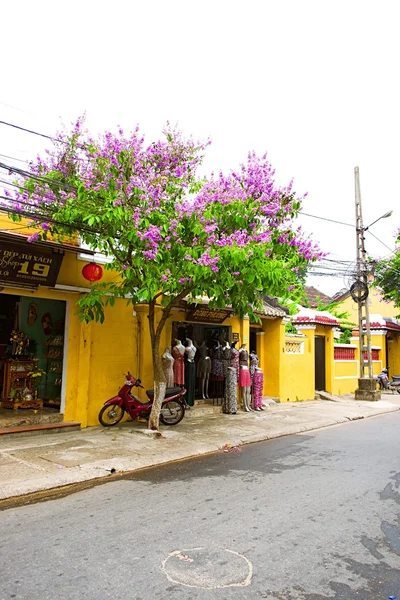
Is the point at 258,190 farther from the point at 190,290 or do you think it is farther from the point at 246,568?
the point at 246,568

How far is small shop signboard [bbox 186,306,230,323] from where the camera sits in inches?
478

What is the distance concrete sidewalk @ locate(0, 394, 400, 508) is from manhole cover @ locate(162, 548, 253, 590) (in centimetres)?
251

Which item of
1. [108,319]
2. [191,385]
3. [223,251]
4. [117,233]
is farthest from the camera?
[191,385]

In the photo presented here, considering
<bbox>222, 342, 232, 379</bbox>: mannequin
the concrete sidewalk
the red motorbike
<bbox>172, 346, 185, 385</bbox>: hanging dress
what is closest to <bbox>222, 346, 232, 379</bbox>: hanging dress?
<bbox>222, 342, 232, 379</bbox>: mannequin

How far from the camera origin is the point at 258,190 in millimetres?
8227

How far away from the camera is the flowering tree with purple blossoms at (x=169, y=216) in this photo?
7410 mm

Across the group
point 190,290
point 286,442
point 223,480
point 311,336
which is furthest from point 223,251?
point 311,336

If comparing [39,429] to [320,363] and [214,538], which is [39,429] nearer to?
[214,538]

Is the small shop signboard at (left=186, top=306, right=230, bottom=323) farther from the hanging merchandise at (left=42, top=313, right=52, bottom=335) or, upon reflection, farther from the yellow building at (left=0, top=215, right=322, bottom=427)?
the hanging merchandise at (left=42, top=313, right=52, bottom=335)

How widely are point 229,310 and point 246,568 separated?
944cm

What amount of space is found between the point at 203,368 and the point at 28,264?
6.00m

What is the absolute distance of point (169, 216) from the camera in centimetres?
763

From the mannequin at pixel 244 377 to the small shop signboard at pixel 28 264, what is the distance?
5860 millimetres

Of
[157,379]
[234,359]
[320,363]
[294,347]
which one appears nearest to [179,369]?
[234,359]
